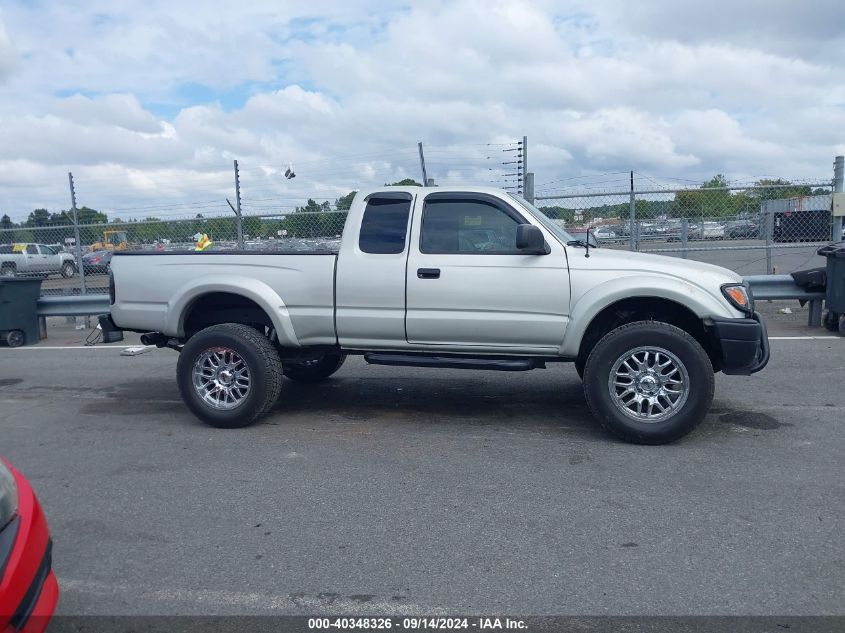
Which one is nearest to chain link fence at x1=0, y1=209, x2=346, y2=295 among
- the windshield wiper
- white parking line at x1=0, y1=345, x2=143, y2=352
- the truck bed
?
white parking line at x1=0, y1=345, x2=143, y2=352

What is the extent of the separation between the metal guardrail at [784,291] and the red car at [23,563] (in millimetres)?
9749

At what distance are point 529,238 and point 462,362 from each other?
3.76 ft

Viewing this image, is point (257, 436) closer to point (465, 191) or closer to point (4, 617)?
point (465, 191)

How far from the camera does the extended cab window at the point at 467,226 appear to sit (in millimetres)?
5941

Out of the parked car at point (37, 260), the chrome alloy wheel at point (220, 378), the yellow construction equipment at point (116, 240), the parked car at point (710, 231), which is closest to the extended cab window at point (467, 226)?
the chrome alloy wheel at point (220, 378)

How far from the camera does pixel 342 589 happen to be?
3.55 metres

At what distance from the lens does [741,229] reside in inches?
527

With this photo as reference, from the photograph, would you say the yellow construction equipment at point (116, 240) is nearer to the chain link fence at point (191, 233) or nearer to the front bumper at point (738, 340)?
the chain link fence at point (191, 233)

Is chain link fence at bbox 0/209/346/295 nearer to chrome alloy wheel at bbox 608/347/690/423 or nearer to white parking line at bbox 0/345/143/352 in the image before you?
white parking line at bbox 0/345/143/352

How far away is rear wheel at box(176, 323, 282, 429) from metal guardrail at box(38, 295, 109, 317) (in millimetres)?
6174

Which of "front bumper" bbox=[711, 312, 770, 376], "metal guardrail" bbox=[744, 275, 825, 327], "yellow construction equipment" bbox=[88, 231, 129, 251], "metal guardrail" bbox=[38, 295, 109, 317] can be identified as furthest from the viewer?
"yellow construction equipment" bbox=[88, 231, 129, 251]

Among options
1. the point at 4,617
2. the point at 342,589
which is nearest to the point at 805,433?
the point at 342,589

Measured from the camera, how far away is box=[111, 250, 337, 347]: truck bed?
611 cm

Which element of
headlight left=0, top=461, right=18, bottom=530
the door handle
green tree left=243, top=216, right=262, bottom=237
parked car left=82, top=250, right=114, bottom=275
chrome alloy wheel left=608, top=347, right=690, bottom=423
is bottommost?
chrome alloy wheel left=608, top=347, right=690, bottom=423
